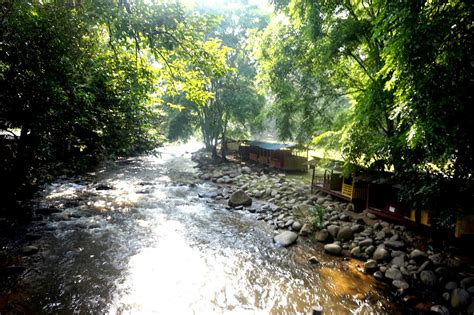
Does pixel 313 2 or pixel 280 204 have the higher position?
pixel 313 2

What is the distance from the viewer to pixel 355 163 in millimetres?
9508

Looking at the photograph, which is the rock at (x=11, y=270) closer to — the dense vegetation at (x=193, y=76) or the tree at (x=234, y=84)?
the dense vegetation at (x=193, y=76)

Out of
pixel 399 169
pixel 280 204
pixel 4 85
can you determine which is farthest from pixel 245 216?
pixel 4 85

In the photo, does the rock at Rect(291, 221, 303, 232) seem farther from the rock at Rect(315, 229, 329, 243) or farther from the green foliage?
the green foliage

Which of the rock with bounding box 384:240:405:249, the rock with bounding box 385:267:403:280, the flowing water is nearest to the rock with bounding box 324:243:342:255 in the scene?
the flowing water

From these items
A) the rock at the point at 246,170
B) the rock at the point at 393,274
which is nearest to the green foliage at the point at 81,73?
the rock at the point at 393,274

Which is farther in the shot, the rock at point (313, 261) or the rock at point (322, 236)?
the rock at point (322, 236)

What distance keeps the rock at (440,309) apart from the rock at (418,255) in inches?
62.7

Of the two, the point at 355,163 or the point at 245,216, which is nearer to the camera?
the point at 355,163

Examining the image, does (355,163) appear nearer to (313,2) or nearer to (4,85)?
(313,2)

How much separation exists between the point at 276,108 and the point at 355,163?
675cm

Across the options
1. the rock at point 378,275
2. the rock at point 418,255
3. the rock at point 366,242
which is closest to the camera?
the rock at point 378,275

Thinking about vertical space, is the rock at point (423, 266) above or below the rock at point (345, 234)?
above

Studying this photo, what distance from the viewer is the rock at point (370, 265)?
7.10 metres
